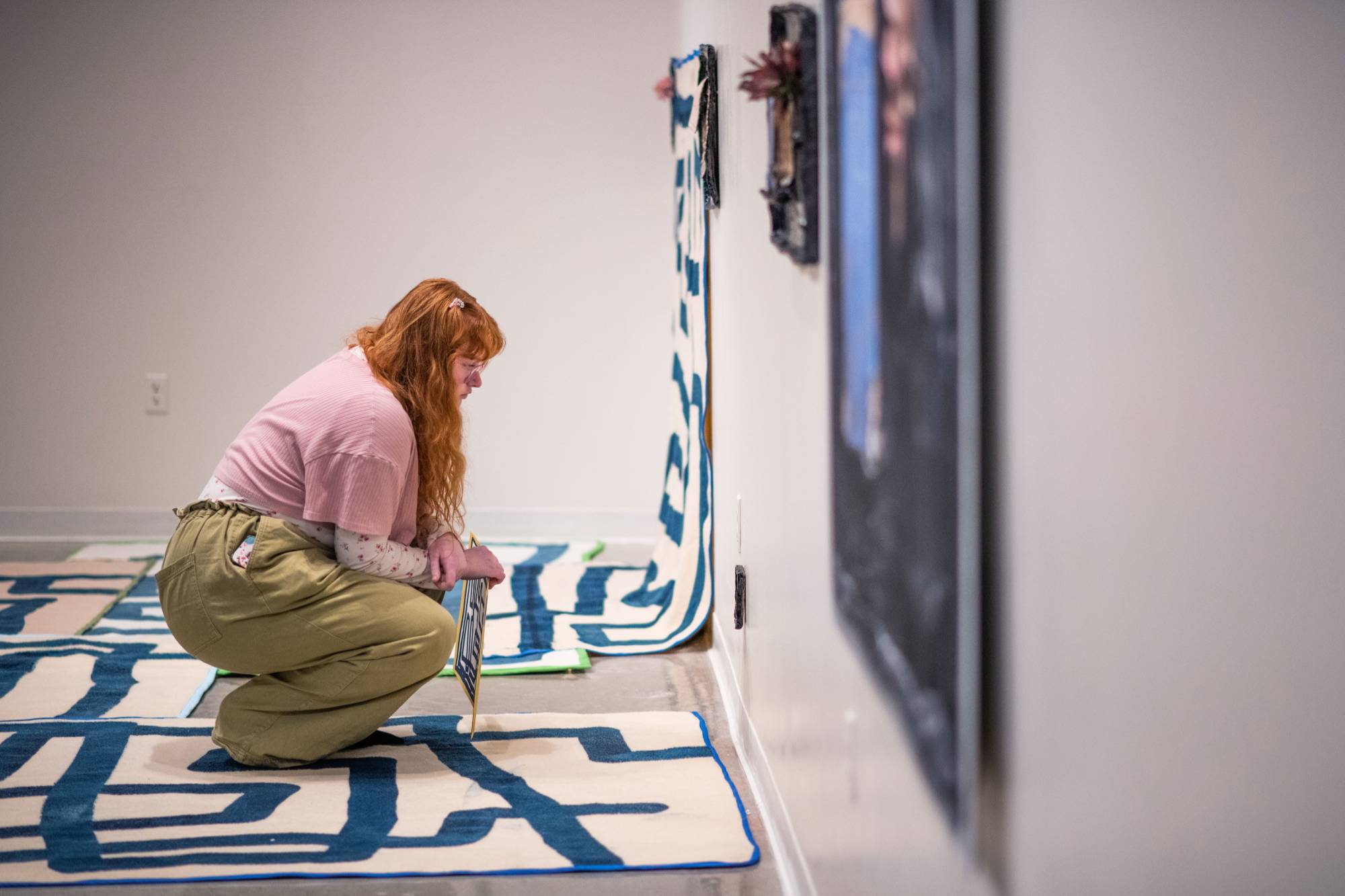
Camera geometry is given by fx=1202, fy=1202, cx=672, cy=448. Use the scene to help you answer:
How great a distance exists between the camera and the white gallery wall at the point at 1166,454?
434mm

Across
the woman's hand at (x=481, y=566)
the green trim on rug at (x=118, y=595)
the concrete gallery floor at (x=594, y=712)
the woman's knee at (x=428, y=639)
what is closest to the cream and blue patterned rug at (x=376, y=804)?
the concrete gallery floor at (x=594, y=712)

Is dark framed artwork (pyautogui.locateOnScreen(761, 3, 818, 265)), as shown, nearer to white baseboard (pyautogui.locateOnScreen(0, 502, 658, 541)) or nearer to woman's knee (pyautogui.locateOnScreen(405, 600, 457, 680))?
woman's knee (pyautogui.locateOnScreen(405, 600, 457, 680))

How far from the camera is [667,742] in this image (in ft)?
6.79

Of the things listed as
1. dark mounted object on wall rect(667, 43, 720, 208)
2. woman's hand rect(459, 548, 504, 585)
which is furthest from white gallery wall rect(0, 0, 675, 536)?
woman's hand rect(459, 548, 504, 585)

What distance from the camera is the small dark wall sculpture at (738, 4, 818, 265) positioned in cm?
121

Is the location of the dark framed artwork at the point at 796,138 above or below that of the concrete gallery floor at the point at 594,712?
above

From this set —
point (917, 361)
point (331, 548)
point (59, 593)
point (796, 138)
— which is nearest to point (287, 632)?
point (331, 548)

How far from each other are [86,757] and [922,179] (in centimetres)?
175

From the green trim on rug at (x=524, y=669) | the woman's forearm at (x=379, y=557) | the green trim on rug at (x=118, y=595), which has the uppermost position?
the woman's forearm at (x=379, y=557)

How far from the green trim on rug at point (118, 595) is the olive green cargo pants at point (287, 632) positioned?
3.19 feet

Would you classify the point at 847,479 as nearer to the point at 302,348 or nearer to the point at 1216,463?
the point at 1216,463

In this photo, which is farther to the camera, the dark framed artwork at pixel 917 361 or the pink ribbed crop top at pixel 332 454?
the pink ribbed crop top at pixel 332 454

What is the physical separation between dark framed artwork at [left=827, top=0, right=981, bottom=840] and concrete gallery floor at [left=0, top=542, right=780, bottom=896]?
2.26ft

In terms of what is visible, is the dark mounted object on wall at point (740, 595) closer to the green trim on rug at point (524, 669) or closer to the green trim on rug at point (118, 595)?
the green trim on rug at point (524, 669)
